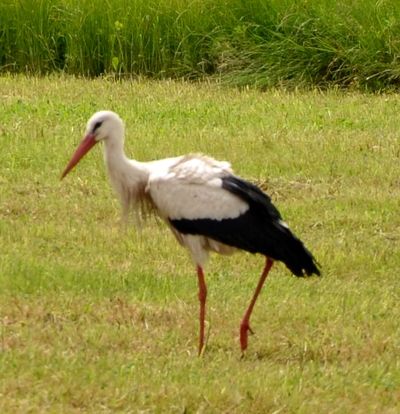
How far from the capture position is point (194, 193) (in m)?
6.82

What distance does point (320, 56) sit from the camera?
14.1 meters

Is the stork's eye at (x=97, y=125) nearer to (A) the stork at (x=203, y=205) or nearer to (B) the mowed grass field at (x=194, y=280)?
(A) the stork at (x=203, y=205)

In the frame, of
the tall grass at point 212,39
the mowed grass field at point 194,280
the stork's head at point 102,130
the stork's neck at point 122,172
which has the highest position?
the stork's head at point 102,130

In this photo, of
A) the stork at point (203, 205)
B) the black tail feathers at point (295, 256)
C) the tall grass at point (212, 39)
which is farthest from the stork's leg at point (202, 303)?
the tall grass at point (212, 39)

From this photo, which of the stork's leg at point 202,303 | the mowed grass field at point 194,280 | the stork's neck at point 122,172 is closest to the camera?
the mowed grass field at point 194,280

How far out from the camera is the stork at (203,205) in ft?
21.8

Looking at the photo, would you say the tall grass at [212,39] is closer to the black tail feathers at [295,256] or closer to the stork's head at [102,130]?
the stork's head at [102,130]

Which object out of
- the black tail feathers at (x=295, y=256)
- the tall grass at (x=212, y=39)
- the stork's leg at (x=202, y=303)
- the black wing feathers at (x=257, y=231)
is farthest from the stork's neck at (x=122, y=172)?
the tall grass at (x=212, y=39)

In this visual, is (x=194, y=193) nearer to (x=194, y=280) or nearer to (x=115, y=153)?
(x=115, y=153)

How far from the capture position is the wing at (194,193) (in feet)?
22.2

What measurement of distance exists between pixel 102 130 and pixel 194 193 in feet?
1.95

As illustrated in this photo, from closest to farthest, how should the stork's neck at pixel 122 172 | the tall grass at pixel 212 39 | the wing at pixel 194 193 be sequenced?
the wing at pixel 194 193, the stork's neck at pixel 122 172, the tall grass at pixel 212 39

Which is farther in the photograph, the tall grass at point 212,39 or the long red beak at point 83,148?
the tall grass at point 212,39

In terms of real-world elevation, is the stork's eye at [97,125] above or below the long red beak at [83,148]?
above
